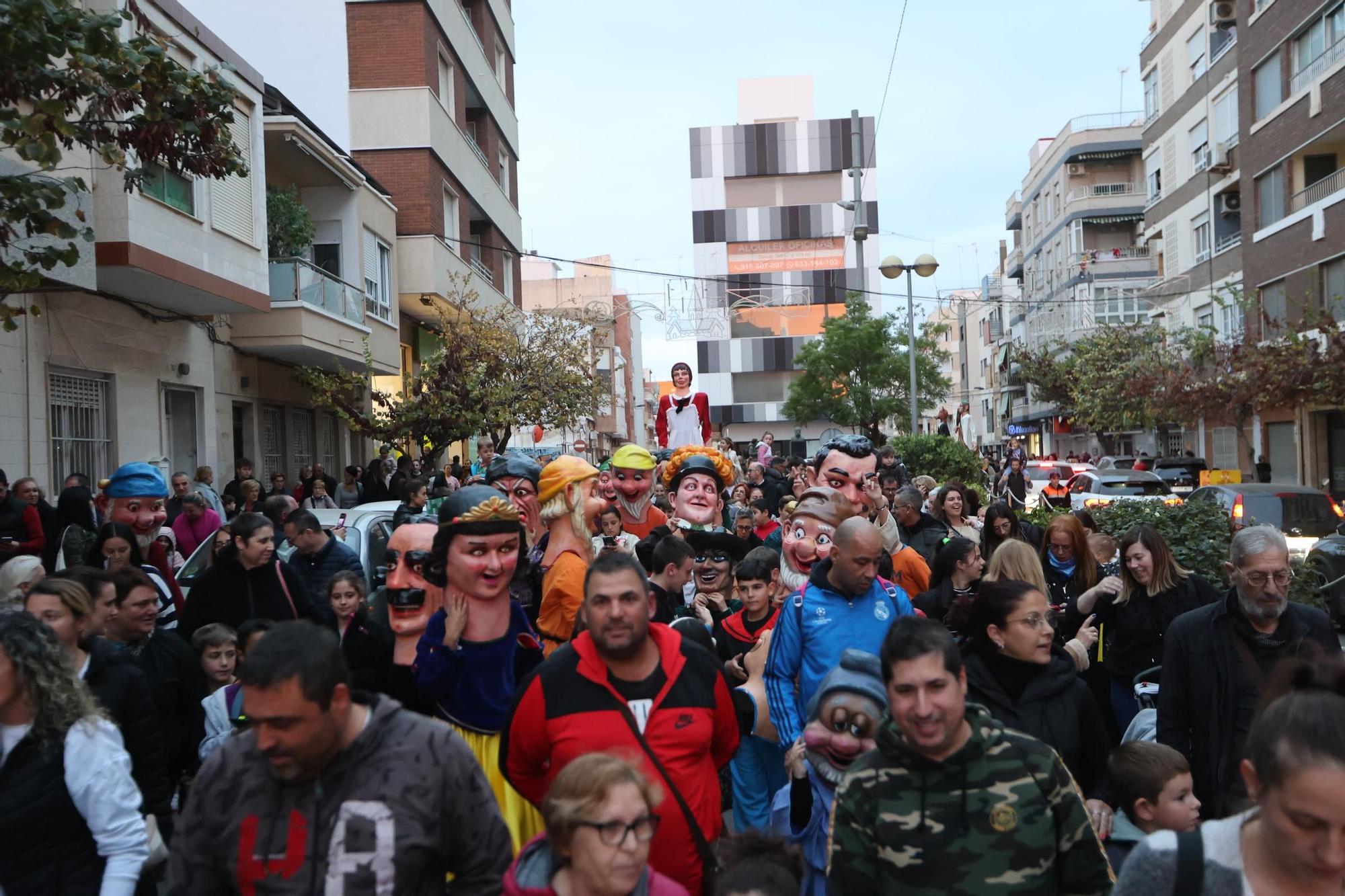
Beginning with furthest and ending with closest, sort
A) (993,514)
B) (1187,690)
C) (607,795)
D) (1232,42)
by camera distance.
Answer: (1232,42) → (993,514) → (1187,690) → (607,795)

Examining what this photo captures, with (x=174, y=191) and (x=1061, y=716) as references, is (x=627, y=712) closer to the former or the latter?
(x=1061, y=716)

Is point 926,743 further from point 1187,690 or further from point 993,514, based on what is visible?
point 993,514

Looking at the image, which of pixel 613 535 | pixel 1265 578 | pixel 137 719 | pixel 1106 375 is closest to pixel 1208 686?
pixel 1265 578

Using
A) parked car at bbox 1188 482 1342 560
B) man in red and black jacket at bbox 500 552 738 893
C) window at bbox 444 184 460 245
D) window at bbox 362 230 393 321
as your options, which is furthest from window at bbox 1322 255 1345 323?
man in red and black jacket at bbox 500 552 738 893

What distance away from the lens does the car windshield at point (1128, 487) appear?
22.9m

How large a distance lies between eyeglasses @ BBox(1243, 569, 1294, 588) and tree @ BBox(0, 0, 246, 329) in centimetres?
692

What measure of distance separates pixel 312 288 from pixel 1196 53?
3012cm

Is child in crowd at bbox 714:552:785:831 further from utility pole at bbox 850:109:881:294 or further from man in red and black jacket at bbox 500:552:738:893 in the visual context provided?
utility pole at bbox 850:109:881:294

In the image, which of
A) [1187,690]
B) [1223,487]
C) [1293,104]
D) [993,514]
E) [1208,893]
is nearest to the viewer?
[1208,893]

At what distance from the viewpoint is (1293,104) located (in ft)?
92.3

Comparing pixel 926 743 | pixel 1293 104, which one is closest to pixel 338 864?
pixel 926 743

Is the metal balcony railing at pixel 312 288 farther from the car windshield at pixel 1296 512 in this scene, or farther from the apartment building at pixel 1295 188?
the apartment building at pixel 1295 188

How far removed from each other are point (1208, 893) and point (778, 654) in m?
2.75

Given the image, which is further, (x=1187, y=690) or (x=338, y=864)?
(x=1187, y=690)
